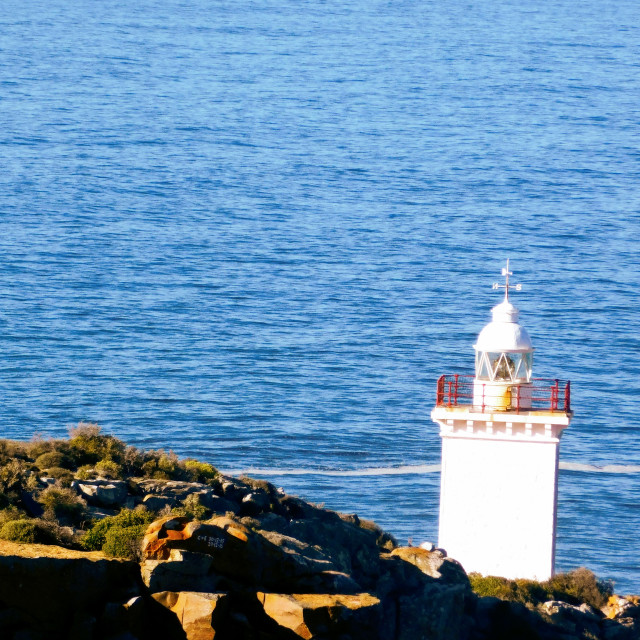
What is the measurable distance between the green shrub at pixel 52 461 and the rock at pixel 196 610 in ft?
16.0

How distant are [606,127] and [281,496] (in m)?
179

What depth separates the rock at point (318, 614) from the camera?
66.3 feet

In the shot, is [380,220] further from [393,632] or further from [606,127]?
[393,632]

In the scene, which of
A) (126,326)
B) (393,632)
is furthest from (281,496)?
(126,326)

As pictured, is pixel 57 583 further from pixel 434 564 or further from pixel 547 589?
pixel 547 589

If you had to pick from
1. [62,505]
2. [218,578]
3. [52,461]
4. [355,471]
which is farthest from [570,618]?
[355,471]

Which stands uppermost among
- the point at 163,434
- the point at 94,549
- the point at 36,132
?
the point at 36,132

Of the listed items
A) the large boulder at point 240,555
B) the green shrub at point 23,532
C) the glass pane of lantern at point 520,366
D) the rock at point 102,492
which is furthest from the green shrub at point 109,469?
the glass pane of lantern at point 520,366

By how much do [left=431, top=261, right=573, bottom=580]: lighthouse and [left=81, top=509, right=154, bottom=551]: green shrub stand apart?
8104 millimetres

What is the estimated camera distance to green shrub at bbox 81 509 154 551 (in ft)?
68.9

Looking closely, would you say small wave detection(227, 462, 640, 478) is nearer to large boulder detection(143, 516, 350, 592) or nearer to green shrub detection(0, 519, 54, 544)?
large boulder detection(143, 516, 350, 592)

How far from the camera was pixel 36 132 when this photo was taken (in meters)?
196

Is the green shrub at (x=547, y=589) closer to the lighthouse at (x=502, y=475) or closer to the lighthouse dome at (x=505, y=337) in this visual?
the lighthouse at (x=502, y=475)

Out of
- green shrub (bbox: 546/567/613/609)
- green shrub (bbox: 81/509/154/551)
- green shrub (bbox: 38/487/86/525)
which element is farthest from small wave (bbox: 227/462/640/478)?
green shrub (bbox: 81/509/154/551)
